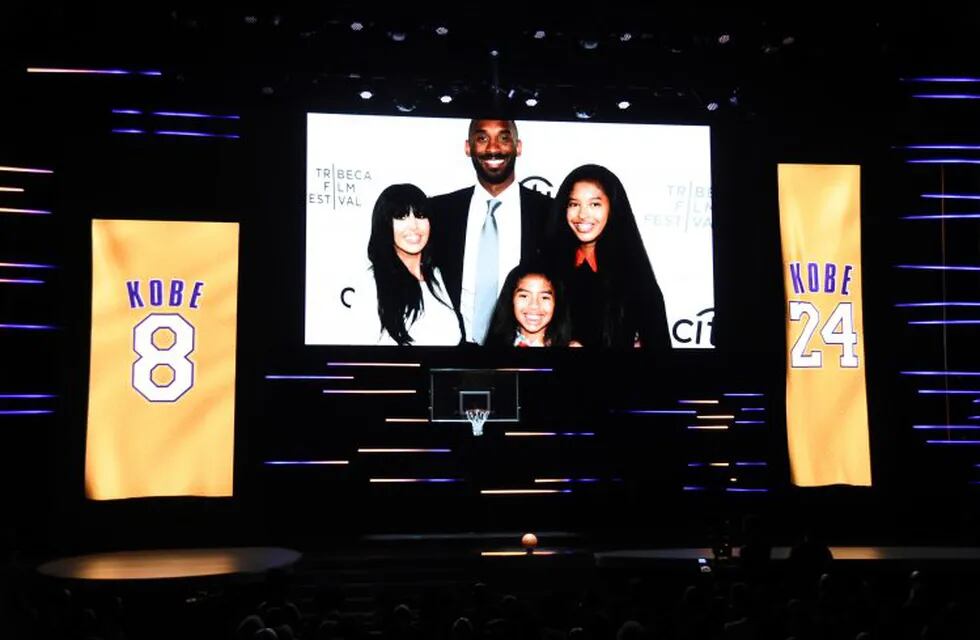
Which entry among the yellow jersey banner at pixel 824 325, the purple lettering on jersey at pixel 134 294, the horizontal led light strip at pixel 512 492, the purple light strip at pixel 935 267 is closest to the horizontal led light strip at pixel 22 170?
the purple lettering on jersey at pixel 134 294

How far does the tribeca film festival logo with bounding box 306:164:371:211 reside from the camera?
8195mm

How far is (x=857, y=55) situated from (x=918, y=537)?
385cm

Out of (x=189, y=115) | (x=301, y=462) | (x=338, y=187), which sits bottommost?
(x=301, y=462)

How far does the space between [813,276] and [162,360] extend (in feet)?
17.3

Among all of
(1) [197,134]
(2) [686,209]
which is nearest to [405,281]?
(1) [197,134]

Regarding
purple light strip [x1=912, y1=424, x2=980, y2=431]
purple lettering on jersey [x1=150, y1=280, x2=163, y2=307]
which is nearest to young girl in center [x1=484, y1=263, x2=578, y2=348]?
purple lettering on jersey [x1=150, y1=280, x2=163, y2=307]

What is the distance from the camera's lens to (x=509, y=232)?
8.41 meters

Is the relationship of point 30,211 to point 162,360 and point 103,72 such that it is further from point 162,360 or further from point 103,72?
point 162,360

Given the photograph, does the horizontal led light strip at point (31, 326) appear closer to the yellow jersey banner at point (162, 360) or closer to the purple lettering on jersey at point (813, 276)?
the yellow jersey banner at point (162, 360)

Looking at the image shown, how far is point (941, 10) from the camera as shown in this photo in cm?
784

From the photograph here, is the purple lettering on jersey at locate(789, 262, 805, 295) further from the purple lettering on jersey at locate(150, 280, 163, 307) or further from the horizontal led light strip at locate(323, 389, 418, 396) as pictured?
the purple lettering on jersey at locate(150, 280, 163, 307)

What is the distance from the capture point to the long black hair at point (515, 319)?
826cm

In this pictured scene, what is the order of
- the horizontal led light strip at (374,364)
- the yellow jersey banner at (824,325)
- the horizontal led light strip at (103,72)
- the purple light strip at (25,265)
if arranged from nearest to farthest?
the purple light strip at (25,265)
the horizontal led light strip at (103,72)
the horizontal led light strip at (374,364)
the yellow jersey banner at (824,325)

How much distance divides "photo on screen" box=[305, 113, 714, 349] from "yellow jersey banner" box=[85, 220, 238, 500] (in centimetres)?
89
